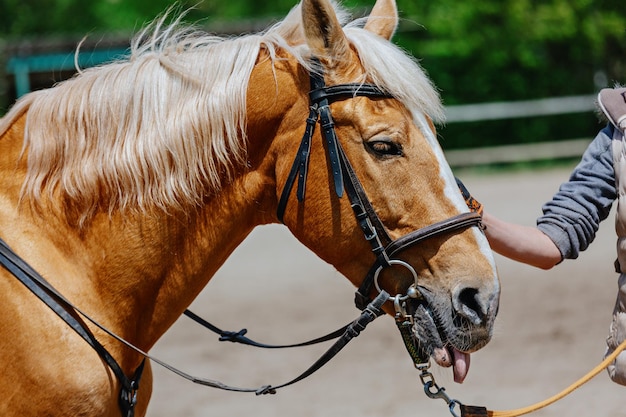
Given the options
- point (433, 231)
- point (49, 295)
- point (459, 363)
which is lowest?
point (459, 363)

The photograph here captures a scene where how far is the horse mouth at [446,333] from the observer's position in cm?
246

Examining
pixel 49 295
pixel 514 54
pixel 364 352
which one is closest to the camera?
pixel 49 295

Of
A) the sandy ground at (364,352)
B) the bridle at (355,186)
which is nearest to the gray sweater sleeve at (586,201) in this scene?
the bridle at (355,186)

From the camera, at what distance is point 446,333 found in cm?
248

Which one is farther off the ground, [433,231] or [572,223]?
[433,231]

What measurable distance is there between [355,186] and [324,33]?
505 millimetres

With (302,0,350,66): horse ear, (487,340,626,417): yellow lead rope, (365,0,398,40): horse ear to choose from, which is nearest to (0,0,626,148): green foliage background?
(365,0,398,40): horse ear

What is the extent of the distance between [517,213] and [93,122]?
867 cm

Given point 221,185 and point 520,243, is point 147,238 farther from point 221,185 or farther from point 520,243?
point 520,243

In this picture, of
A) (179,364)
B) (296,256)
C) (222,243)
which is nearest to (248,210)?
(222,243)

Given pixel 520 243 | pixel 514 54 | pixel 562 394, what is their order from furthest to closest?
1. pixel 514 54
2. pixel 520 243
3. pixel 562 394

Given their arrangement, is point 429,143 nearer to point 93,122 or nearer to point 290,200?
point 290,200

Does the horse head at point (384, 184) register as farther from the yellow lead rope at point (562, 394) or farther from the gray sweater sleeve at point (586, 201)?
the gray sweater sleeve at point (586, 201)

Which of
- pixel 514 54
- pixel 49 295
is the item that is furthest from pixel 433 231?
pixel 514 54
